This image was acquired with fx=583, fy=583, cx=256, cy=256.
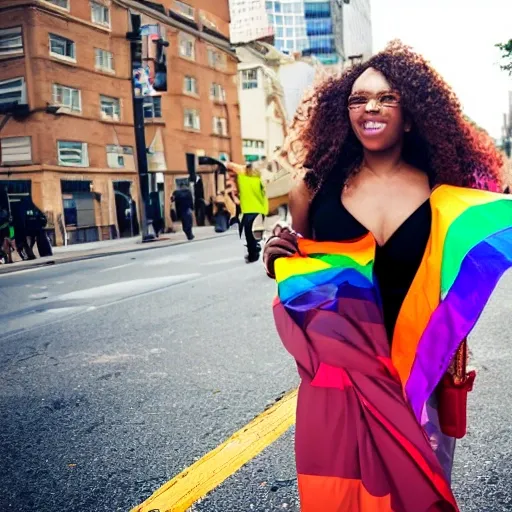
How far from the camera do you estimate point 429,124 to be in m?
1.75

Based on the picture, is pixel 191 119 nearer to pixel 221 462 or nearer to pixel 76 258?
pixel 76 258

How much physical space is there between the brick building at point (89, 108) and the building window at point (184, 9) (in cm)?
4

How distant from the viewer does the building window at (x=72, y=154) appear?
18.3m

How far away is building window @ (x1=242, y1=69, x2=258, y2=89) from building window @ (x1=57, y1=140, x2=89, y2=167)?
16405mm

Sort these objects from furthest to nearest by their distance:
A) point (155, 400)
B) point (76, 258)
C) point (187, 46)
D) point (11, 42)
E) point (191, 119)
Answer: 1. point (191, 119)
2. point (187, 46)
3. point (11, 42)
4. point (76, 258)
5. point (155, 400)

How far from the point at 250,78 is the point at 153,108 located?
1129 cm

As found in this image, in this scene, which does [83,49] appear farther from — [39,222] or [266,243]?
[266,243]

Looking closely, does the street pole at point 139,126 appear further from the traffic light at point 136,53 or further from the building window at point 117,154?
the building window at point 117,154

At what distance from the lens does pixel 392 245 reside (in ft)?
5.56

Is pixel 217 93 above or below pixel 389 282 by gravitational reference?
above

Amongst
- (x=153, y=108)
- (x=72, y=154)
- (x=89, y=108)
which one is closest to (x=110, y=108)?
(x=89, y=108)

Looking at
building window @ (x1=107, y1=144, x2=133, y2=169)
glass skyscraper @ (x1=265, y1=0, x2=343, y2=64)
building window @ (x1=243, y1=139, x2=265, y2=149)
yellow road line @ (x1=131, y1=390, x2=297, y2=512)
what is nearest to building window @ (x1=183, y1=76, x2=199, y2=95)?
building window @ (x1=243, y1=139, x2=265, y2=149)

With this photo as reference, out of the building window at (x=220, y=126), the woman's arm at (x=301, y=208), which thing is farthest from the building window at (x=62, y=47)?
the woman's arm at (x=301, y=208)

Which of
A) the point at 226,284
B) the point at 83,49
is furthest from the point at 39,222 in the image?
the point at 226,284
